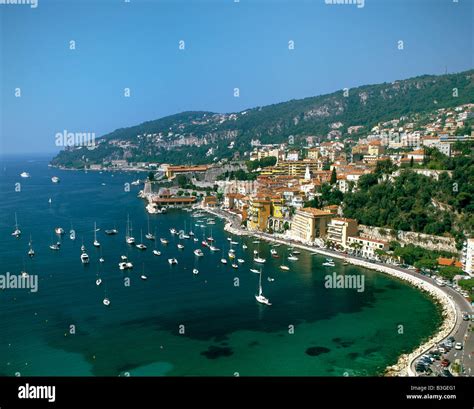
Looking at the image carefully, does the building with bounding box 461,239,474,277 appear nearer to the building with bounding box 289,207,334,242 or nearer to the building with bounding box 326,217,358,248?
the building with bounding box 326,217,358,248

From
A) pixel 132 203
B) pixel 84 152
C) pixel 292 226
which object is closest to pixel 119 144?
pixel 84 152

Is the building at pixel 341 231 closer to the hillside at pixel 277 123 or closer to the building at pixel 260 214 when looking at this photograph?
the building at pixel 260 214

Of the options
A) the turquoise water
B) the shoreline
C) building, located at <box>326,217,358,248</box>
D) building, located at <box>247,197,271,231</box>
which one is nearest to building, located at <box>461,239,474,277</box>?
the shoreline

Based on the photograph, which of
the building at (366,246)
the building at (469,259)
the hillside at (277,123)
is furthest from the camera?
the hillside at (277,123)

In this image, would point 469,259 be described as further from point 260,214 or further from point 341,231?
point 260,214

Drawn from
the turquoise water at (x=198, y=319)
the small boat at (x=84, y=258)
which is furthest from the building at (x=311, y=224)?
the small boat at (x=84, y=258)

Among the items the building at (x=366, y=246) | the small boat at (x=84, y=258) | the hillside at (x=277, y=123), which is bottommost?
the small boat at (x=84, y=258)
